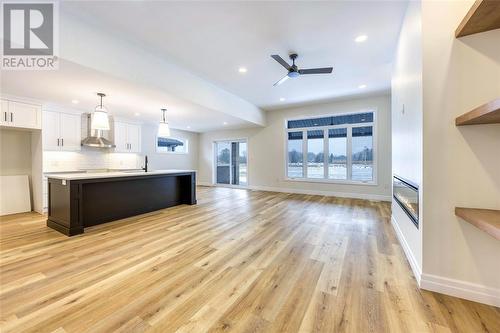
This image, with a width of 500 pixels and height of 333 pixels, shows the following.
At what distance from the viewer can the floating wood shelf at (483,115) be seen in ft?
4.11

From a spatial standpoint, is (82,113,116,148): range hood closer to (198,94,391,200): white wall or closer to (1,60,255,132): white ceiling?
(1,60,255,132): white ceiling

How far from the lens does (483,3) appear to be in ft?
4.53

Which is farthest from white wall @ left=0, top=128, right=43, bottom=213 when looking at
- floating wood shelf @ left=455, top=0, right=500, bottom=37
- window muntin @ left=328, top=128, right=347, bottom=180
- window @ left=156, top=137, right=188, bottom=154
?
window muntin @ left=328, top=128, right=347, bottom=180

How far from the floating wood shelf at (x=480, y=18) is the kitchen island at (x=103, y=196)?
4.78 m

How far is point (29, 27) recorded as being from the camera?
2.51 metres

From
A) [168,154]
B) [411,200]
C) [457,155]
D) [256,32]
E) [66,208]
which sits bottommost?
[66,208]

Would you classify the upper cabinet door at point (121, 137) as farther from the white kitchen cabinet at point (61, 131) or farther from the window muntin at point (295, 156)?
the window muntin at point (295, 156)

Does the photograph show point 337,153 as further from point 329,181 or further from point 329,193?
point 329,193

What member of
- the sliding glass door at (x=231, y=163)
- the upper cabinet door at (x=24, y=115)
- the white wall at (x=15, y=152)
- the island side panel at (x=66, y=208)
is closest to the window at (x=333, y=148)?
the sliding glass door at (x=231, y=163)

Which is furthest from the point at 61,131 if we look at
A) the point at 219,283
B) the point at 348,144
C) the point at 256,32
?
the point at 348,144

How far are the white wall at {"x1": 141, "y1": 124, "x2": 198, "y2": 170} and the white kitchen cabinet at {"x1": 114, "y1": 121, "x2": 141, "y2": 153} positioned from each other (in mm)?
383

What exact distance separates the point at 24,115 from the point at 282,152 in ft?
22.1
